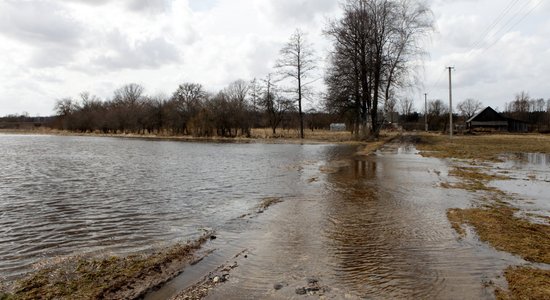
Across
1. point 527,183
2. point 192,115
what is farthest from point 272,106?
point 527,183

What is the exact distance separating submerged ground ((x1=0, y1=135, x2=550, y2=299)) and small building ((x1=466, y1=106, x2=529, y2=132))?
66.6m

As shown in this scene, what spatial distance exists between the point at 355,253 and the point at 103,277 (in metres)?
3.84

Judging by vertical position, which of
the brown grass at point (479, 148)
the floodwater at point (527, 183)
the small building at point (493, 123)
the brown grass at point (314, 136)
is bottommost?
the floodwater at point (527, 183)

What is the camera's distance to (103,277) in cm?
542

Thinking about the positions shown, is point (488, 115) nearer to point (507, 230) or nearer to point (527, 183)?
point (527, 183)

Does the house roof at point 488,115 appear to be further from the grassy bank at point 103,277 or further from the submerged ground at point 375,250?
the grassy bank at point 103,277

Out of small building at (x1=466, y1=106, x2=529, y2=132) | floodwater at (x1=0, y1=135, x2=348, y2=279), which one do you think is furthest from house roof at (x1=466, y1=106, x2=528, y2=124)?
floodwater at (x1=0, y1=135, x2=348, y2=279)

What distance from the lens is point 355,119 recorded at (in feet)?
154

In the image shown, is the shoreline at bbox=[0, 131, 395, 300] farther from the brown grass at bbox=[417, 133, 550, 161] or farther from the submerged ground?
the brown grass at bbox=[417, 133, 550, 161]

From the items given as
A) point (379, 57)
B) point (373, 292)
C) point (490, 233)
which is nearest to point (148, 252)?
point (373, 292)

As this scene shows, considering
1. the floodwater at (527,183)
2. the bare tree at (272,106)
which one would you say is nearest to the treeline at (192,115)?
the bare tree at (272,106)

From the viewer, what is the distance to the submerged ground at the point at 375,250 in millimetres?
5109

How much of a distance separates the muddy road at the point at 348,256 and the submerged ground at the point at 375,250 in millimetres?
18

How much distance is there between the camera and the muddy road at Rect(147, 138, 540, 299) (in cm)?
510
